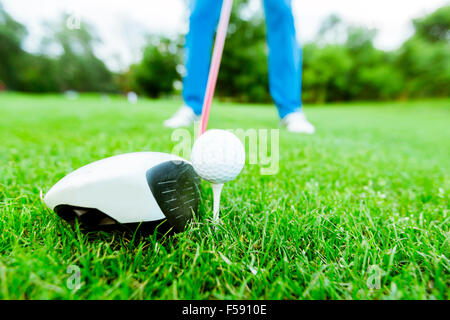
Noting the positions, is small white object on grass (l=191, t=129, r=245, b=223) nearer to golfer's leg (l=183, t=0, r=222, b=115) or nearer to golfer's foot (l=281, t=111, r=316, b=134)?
golfer's leg (l=183, t=0, r=222, b=115)

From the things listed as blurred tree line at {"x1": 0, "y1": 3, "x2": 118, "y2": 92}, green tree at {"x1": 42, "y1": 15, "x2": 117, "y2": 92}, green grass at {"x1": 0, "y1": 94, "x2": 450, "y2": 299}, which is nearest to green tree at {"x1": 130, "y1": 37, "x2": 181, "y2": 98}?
blurred tree line at {"x1": 0, "y1": 3, "x2": 118, "y2": 92}

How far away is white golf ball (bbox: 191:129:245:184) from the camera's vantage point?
0.70 metres

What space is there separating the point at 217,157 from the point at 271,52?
2148mm

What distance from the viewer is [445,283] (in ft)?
1.87

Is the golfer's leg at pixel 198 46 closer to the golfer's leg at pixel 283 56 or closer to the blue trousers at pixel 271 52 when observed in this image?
the blue trousers at pixel 271 52

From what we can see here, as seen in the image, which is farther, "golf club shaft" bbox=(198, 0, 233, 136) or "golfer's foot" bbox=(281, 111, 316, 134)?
"golfer's foot" bbox=(281, 111, 316, 134)

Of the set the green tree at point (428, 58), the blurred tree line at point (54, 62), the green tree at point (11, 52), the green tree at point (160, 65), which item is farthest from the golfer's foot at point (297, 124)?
the green tree at point (11, 52)

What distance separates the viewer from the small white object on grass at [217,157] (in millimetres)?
698

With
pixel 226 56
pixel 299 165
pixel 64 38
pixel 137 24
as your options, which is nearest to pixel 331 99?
pixel 226 56

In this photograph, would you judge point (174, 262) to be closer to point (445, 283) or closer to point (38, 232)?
point (38, 232)

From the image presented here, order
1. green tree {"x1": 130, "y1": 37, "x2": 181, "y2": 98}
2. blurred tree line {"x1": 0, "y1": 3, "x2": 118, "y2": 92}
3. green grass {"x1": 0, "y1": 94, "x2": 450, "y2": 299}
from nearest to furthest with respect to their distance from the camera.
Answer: green grass {"x1": 0, "y1": 94, "x2": 450, "y2": 299} < green tree {"x1": 130, "y1": 37, "x2": 181, "y2": 98} < blurred tree line {"x1": 0, "y1": 3, "x2": 118, "y2": 92}

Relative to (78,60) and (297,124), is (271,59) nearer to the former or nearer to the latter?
(297,124)

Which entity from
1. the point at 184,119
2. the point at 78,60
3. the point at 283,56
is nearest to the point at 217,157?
the point at 184,119

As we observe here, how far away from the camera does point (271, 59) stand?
2.52 m
